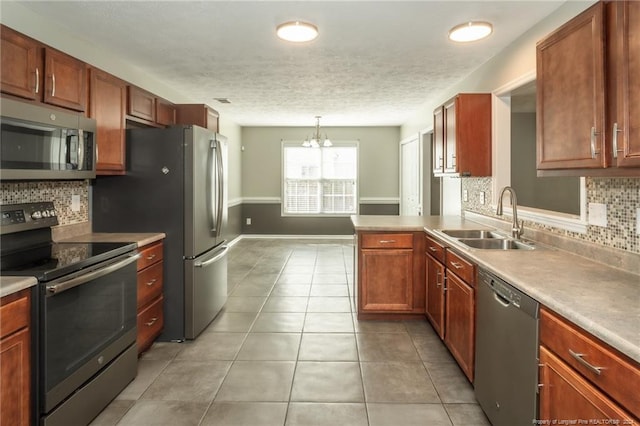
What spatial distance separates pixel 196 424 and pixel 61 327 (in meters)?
0.83

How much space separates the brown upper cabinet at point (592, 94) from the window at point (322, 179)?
262 inches

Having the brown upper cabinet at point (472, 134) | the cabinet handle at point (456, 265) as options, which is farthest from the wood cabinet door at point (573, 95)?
the brown upper cabinet at point (472, 134)

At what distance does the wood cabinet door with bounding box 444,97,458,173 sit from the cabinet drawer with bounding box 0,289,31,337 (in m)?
3.10

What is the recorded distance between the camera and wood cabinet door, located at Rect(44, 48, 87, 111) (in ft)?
7.52

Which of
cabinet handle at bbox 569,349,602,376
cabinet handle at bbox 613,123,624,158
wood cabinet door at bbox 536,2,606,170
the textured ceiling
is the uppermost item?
the textured ceiling

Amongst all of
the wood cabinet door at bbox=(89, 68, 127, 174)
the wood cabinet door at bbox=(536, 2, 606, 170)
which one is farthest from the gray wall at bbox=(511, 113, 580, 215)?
the wood cabinet door at bbox=(89, 68, 127, 174)

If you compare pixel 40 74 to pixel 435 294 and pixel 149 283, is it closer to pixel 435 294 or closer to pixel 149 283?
pixel 149 283

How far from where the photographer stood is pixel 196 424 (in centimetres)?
213

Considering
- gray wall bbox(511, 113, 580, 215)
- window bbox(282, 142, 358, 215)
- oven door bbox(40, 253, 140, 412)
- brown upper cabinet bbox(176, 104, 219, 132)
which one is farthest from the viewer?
window bbox(282, 142, 358, 215)

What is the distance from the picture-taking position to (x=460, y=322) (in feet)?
8.52

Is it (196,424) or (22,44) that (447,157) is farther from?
(22,44)

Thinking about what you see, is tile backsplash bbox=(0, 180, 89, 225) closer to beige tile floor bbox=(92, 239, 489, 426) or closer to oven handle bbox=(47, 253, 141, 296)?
oven handle bbox=(47, 253, 141, 296)

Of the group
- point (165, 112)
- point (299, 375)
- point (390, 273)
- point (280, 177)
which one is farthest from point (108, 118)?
point (280, 177)

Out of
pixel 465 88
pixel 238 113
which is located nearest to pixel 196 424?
pixel 465 88
